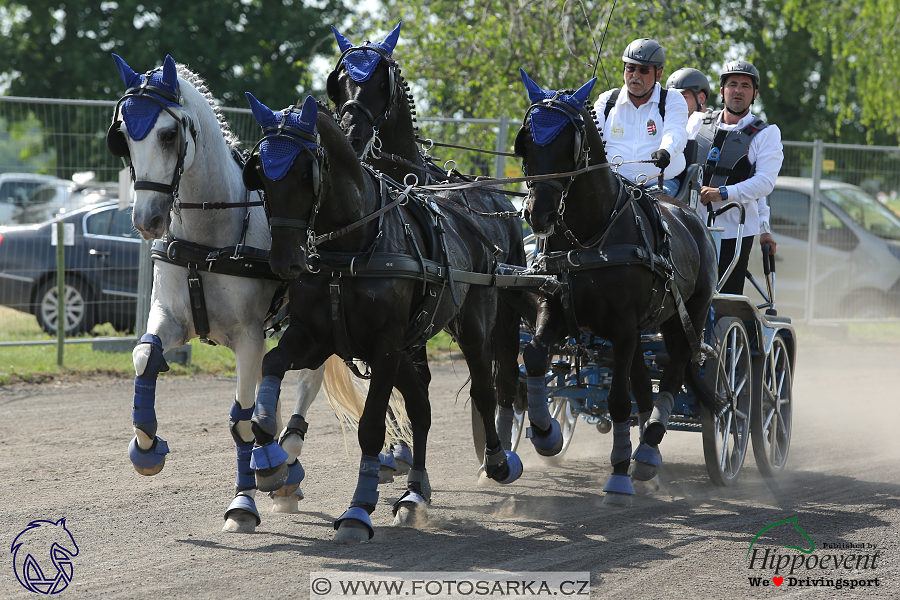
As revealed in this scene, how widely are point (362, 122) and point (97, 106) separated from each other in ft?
16.7

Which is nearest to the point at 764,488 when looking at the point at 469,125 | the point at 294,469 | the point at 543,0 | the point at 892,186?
the point at 294,469

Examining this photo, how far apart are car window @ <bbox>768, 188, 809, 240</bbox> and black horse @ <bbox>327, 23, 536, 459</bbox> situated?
7497 mm

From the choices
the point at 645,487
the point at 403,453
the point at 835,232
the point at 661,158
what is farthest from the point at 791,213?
the point at 403,453

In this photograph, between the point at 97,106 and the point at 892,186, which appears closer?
the point at 97,106

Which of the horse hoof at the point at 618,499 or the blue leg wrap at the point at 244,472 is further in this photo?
the horse hoof at the point at 618,499

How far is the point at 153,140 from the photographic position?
13.8ft

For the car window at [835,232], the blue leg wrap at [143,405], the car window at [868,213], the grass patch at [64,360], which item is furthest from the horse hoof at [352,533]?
the car window at [868,213]

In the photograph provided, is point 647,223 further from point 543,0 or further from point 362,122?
point 543,0

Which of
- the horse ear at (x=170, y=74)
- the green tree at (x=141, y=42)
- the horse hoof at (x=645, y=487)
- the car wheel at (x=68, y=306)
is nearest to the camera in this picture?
the horse ear at (x=170, y=74)

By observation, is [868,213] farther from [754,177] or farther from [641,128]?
[641,128]

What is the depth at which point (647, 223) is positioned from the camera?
18.6ft

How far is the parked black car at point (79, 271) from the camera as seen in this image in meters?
9.52

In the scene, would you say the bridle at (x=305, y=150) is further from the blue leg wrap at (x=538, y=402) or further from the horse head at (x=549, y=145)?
the blue leg wrap at (x=538, y=402)

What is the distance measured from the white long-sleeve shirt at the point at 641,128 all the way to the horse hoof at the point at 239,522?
313cm
